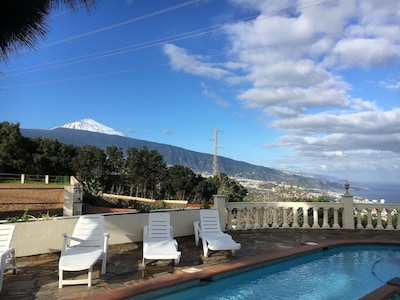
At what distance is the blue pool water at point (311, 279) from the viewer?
5.00 meters

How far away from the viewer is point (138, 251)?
6875mm

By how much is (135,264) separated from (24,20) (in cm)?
423

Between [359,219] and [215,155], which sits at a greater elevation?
[215,155]

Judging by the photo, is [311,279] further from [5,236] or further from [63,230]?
[5,236]

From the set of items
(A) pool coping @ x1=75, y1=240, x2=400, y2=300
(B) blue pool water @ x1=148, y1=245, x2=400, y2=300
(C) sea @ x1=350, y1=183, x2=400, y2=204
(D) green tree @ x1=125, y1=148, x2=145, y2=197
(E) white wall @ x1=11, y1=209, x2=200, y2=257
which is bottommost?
(B) blue pool water @ x1=148, y1=245, x2=400, y2=300

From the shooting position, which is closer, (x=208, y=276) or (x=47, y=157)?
(x=208, y=276)

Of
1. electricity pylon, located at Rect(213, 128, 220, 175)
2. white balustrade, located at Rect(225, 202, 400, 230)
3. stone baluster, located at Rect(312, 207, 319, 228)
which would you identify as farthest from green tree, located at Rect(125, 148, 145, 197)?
stone baluster, located at Rect(312, 207, 319, 228)

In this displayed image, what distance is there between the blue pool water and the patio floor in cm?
38

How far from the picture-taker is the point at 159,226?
22.6 feet

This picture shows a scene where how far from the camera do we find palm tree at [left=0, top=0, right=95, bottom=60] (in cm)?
399

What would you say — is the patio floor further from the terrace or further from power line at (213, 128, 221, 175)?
power line at (213, 128, 221, 175)

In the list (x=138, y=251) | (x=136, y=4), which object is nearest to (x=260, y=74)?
(x=136, y=4)

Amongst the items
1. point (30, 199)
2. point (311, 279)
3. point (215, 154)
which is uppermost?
point (215, 154)

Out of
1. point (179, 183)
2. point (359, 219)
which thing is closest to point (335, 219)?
point (359, 219)
